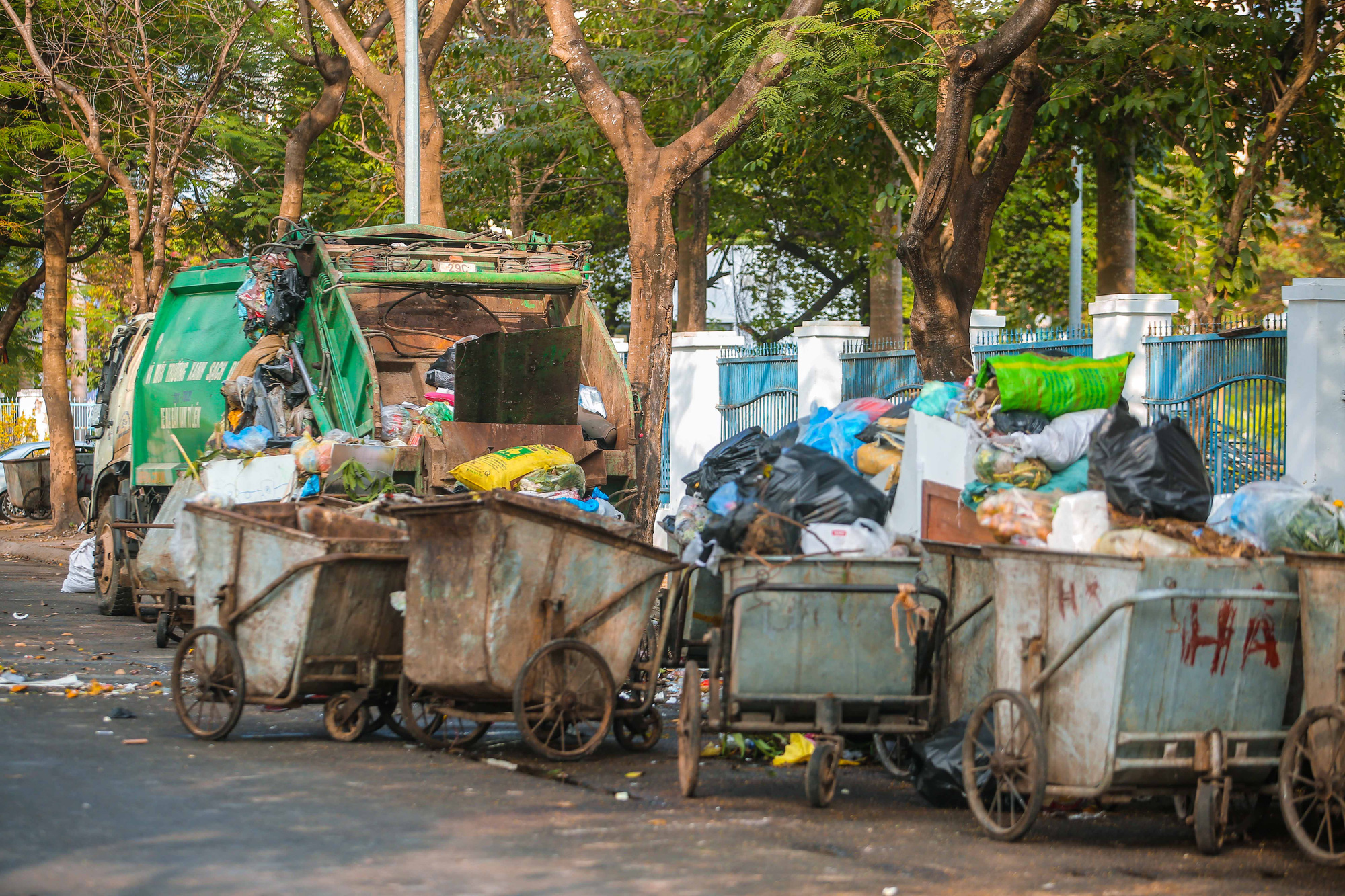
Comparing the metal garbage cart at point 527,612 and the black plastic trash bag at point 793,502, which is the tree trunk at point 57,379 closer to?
the metal garbage cart at point 527,612

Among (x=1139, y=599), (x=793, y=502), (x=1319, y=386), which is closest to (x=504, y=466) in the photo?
(x=793, y=502)

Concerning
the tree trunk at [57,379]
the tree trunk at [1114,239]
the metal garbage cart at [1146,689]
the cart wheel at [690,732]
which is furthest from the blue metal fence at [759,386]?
the tree trunk at [57,379]

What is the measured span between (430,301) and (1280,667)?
6.28 meters

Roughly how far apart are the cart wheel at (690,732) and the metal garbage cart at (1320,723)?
6.55ft

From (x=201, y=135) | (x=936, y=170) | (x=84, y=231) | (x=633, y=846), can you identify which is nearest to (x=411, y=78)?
(x=936, y=170)

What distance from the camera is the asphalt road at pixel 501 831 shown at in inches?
174

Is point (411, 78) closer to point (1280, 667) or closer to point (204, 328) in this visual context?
point (204, 328)

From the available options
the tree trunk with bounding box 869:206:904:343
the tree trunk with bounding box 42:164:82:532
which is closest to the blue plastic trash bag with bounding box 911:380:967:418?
the tree trunk with bounding box 869:206:904:343

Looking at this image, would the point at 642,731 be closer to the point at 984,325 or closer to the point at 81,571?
the point at 81,571

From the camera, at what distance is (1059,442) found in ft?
19.7

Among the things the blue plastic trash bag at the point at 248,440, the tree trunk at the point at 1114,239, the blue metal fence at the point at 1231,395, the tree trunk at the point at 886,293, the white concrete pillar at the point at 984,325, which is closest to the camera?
the blue plastic trash bag at the point at 248,440

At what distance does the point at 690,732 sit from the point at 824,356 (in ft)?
25.0

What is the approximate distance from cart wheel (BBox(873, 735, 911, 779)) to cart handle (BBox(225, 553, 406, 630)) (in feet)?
7.11

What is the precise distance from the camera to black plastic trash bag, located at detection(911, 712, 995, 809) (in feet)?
18.1
